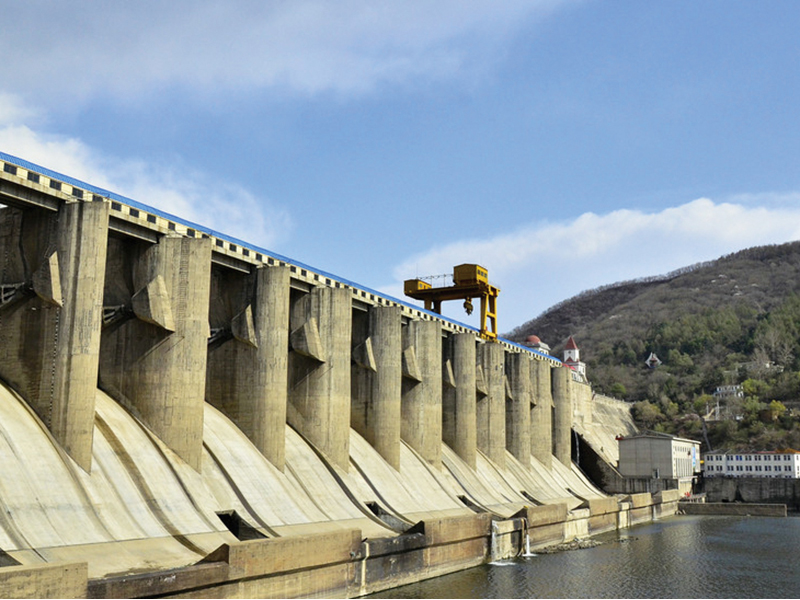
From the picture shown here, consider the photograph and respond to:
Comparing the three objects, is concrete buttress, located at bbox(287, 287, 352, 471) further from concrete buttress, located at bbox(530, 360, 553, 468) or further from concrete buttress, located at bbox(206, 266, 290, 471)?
concrete buttress, located at bbox(530, 360, 553, 468)

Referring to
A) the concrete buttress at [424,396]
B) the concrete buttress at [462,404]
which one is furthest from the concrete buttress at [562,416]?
the concrete buttress at [424,396]

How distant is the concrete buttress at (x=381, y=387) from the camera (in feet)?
189

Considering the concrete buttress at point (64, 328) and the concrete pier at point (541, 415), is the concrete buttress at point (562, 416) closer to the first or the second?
the concrete pier at point (541, 415)

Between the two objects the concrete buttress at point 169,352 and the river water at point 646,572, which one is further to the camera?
the river water at point 646,572

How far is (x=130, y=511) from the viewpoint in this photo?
108 feet

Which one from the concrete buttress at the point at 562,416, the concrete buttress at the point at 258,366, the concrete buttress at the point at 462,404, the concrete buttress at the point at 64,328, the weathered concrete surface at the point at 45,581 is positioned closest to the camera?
the weathered concrete surface at the point at 45,581

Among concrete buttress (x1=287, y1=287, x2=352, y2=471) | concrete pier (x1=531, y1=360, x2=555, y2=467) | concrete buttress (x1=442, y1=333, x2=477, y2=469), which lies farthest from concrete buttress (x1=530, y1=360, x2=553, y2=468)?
concrete buttress (x1=287, y1=287, x2=352, y2=471)

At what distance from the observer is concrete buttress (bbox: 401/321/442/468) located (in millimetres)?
63688

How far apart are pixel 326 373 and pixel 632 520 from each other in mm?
43300

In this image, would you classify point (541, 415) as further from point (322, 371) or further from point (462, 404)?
point (322, 371)

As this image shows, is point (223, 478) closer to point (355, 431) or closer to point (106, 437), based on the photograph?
point (106, 437)

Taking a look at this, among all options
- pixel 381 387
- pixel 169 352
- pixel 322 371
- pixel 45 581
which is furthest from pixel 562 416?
pixel 45 581

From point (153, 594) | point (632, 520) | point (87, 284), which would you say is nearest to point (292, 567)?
point (153, 594)

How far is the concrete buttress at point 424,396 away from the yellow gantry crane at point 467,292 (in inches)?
742
